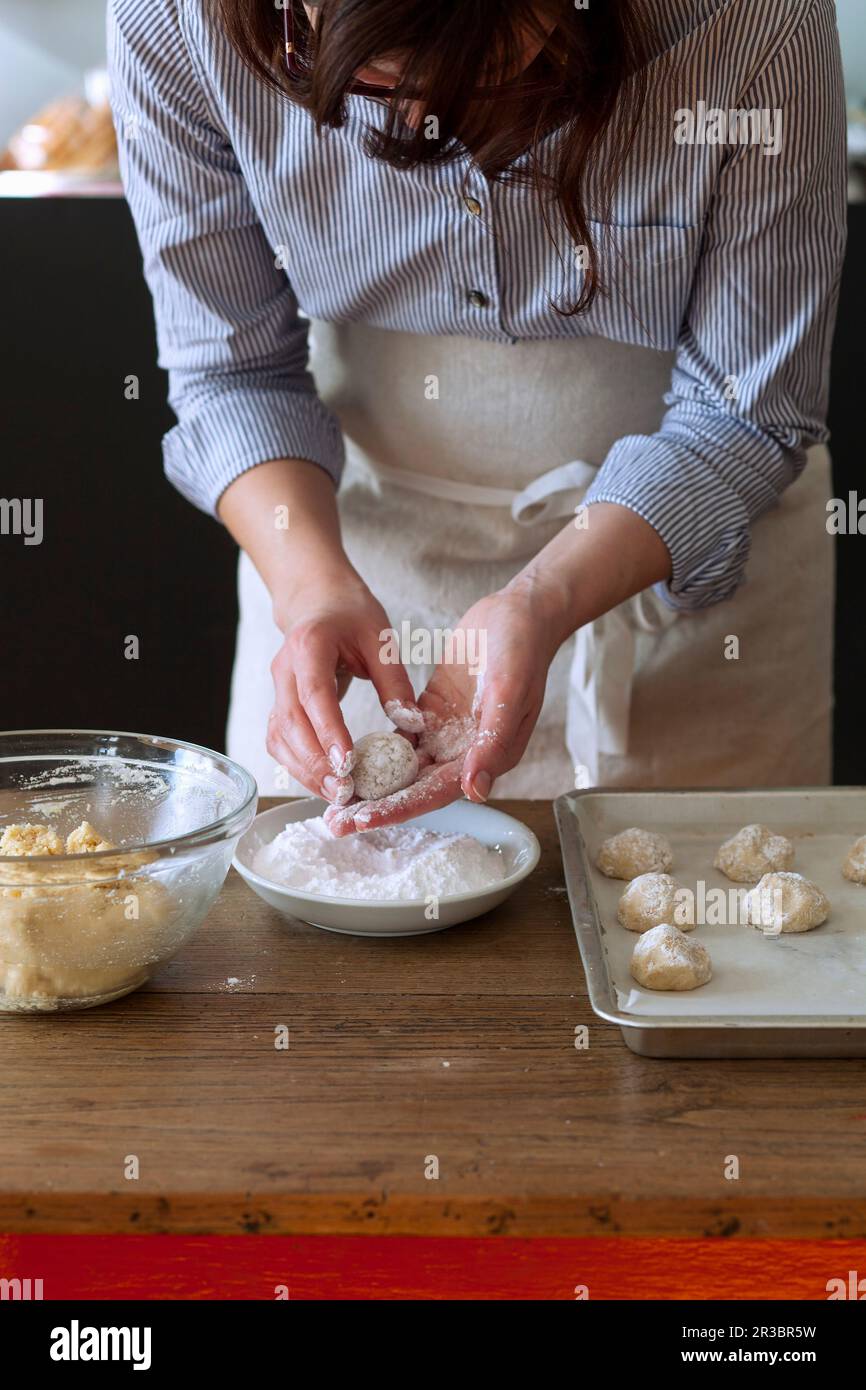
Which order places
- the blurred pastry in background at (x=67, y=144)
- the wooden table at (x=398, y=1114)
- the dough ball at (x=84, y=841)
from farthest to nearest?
the blurred pastry in background at (x=67, y=144), the dough ball at (x=84, y=841), the wooden table at (x=398, y=1114)

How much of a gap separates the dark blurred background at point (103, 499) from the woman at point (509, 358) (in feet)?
2.65

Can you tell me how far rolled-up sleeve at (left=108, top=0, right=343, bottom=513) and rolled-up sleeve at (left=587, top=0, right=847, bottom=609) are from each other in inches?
14.6

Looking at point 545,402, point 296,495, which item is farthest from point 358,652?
point 545,402

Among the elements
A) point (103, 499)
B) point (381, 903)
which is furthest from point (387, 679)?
point (103, 499)

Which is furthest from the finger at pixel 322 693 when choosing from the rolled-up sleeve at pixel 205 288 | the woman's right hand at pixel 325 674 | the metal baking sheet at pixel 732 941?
the rolled-up sleeve at pixel 205 288

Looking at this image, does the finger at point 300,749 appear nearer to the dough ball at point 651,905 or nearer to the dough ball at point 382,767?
the dough ball at point 382,767

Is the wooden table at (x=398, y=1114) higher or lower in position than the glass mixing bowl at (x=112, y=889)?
lower

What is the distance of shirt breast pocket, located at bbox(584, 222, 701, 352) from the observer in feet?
4.22

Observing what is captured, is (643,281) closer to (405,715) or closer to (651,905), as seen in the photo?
(405,715)

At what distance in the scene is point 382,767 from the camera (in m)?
1.09

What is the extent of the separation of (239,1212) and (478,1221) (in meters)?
0.13

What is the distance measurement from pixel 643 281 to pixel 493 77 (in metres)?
0.42

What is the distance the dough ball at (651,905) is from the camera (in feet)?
3.31

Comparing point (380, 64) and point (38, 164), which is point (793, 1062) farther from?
point (38, 164)
